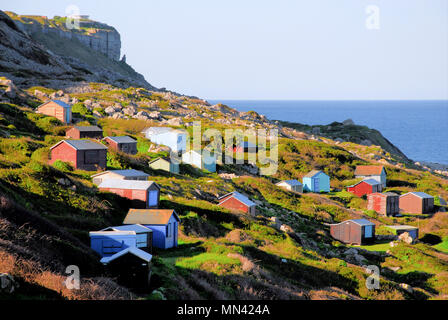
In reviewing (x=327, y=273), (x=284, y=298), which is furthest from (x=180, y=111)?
(x=284, y=298)

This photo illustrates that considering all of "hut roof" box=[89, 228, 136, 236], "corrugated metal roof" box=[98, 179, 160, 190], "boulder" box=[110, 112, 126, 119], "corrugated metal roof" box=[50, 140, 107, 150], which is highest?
"boulder" box=[110, 112, 126, 119]

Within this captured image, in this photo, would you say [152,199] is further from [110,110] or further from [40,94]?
[40,94]

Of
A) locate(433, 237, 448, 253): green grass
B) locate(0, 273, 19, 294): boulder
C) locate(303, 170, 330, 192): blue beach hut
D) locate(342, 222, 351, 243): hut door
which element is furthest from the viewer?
locate(303, 170, 330, 192): blue beach hut

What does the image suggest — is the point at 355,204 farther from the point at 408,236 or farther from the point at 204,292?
the point at 204,292

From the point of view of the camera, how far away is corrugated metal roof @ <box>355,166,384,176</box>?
76375 millimetres

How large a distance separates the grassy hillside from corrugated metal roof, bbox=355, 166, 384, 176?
9227 mm

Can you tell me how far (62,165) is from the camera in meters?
44.6

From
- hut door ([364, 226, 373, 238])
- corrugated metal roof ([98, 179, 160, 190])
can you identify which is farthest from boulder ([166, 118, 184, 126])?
corrugated metal roof ([98, 179, 160, 190])

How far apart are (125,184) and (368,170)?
47963mm

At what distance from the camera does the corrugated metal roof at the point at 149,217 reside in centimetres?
3106

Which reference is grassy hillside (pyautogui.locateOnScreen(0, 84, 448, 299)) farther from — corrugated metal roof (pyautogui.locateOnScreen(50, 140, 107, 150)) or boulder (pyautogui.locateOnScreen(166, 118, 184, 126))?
boulder (pyautogui.locateOnScreen(166, 118, 184, 126))

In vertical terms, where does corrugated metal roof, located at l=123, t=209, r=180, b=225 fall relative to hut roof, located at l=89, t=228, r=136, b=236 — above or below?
below

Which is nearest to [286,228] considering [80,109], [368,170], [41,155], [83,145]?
[83,145]
